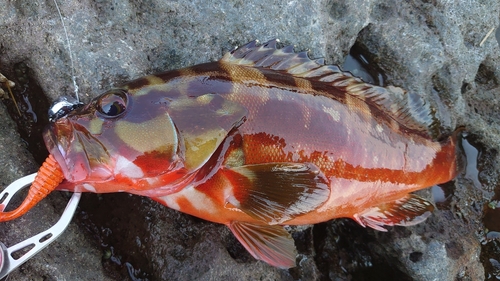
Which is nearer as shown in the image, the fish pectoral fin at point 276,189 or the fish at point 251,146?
the fish at point 251,146

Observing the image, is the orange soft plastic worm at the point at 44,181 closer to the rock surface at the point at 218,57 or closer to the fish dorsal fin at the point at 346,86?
the rock surface at the point at 218,57

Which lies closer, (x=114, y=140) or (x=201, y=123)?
(x=114, y=140)

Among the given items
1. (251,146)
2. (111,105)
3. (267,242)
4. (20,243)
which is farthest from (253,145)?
(20,243)

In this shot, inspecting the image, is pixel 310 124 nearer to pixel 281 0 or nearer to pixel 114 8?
pixel 281 0

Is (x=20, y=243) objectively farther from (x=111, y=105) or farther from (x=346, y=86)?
(x=346, y=86)

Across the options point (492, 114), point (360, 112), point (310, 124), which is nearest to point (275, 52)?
point (310, 124)

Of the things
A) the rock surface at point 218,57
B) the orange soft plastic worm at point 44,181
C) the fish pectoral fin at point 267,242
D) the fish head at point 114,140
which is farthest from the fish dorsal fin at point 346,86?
the orange soft plastic worm at point 44,181
